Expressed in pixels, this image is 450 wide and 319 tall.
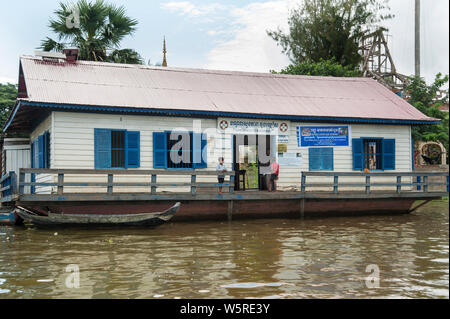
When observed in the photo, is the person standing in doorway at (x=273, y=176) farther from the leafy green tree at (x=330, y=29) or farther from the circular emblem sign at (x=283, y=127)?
the leafy green tree at (x=330, y=29)

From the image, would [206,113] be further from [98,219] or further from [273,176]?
[98,219]

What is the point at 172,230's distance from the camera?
14.1 metres

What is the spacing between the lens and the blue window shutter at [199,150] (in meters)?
17.5

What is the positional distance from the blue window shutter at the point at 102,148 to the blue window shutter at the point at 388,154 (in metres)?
10.7

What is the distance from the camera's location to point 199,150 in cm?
1755

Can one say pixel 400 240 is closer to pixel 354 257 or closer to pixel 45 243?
pixel 354 257

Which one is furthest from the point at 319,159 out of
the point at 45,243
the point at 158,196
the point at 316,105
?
the point at 45,243

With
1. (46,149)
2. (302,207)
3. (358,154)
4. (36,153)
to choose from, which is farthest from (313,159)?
(36,153)

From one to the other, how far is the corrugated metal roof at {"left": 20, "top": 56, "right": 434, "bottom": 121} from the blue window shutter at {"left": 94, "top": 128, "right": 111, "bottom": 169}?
101cm

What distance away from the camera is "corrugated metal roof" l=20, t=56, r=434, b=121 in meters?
16.8

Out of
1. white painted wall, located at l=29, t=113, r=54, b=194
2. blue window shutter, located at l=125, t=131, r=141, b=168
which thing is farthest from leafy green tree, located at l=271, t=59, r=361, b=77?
white painted wall, located at l=29, t=113, r=54, b=194

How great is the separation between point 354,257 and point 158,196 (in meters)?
6.92

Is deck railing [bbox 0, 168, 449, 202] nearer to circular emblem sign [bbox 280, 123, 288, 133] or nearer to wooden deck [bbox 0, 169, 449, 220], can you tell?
wooden deck [bbox 0, 169, 449, 220]

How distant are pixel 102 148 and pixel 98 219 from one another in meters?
3.30
